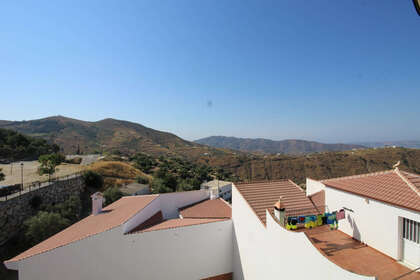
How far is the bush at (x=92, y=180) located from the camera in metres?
26.7

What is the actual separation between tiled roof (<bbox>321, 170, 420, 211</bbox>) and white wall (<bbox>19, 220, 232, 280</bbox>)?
6.33 m

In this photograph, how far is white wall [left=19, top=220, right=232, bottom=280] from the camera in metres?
8.43

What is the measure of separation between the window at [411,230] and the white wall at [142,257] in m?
7.20

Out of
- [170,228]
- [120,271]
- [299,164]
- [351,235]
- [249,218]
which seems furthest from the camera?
[299,164]

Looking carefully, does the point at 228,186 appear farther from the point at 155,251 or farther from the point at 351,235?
the point at 351,235

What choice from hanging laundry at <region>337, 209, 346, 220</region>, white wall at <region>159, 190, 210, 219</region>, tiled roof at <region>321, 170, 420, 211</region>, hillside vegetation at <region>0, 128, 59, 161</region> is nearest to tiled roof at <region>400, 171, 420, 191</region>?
tiled roof at <region>321, 170, 420, 211</region>

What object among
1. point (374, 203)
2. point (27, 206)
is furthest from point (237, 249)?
point (27, 206)

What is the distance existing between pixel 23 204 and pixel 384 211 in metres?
24.5

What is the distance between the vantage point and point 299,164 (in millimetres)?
66875

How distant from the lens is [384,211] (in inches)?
227

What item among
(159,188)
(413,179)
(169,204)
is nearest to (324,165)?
(159,188)

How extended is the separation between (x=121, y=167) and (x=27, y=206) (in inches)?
793

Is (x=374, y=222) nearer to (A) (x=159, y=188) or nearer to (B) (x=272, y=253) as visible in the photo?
(B) (x=272, y=253)

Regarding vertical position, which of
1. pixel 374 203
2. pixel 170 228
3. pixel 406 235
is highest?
pixel 374 203
